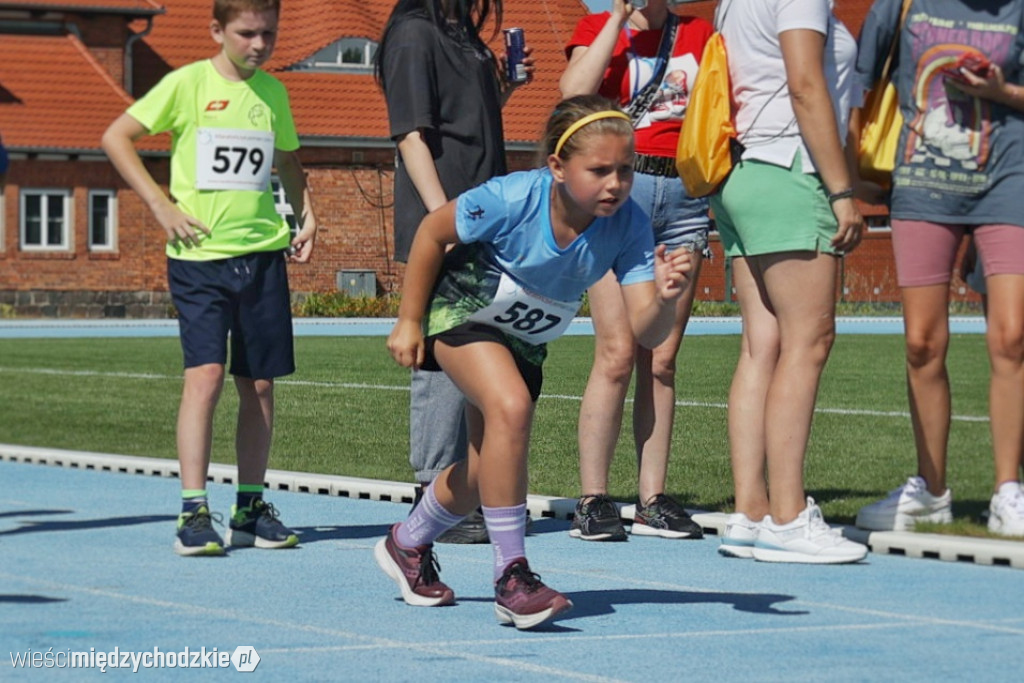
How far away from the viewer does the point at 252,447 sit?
852 cm

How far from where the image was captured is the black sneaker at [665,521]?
8.55 meters

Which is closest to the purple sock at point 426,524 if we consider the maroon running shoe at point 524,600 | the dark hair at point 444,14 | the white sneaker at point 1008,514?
the maroon running shoe at point 524,600

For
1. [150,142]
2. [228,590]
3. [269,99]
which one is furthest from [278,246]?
[150,142]

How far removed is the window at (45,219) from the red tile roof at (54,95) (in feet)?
4.55

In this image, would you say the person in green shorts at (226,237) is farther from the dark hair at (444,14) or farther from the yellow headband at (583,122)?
the yellow headband at (583,122)

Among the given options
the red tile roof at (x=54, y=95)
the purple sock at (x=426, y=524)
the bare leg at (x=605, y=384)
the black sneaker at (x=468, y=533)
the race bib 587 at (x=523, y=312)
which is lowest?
the black sneaker at (x=468, y=533)

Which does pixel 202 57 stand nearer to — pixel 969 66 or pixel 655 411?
pixel 655 411

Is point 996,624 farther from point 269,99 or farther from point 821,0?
point 269,99

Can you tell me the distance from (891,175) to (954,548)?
167cm

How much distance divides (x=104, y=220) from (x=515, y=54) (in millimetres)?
45091

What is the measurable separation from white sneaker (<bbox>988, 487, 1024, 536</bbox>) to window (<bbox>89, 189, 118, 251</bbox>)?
45.5 meters

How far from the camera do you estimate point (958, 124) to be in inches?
330

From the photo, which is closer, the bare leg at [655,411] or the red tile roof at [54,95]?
the bare leg at [655,411]

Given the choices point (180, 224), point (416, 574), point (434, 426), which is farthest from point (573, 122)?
point (434, 426)
